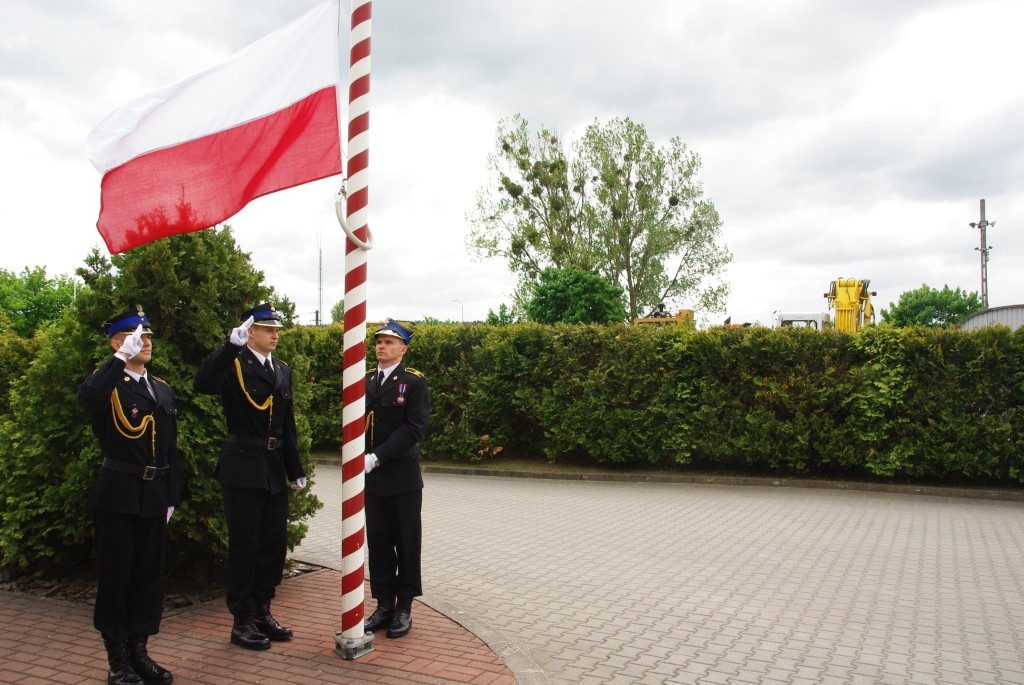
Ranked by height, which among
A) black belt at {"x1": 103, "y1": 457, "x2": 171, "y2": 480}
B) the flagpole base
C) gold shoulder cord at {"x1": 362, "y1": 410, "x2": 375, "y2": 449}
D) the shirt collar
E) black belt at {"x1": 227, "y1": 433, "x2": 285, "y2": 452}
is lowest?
the flagpole base

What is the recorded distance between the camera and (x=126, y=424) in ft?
16.0

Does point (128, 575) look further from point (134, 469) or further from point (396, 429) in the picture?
point (396, 429)

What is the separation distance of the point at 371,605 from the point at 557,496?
6.57m

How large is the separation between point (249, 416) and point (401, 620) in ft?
5.57

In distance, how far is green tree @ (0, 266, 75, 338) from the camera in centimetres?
3375

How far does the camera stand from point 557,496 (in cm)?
1267

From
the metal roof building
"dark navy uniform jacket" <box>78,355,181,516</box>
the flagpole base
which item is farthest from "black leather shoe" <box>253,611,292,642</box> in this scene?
the metal roof building

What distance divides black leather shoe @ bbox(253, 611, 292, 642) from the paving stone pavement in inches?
49.0

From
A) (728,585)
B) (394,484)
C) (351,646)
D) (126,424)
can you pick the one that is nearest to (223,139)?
(126,424)

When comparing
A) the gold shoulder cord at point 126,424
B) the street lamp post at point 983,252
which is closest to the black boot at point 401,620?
the gold shoulder cord at point 126,424

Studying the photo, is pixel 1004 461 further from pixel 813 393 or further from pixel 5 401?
pixel 5 401

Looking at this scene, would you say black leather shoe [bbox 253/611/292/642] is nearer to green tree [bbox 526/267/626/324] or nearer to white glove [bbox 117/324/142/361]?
white glove [bbox 117/324/142/361]

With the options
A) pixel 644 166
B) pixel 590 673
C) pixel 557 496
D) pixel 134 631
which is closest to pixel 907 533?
pixel 557 496

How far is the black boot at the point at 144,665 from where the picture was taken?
15.3 ft
